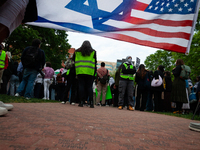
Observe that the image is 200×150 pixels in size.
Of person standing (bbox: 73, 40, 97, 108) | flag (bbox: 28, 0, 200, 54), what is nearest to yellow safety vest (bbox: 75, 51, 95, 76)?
person standing (bbox: 73, 40, 97, 108)

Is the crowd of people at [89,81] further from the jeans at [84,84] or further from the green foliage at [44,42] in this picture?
the green foliage at [44,42]

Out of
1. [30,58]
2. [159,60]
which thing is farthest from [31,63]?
[159,60]

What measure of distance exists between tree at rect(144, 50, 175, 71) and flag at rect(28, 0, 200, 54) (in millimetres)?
40490

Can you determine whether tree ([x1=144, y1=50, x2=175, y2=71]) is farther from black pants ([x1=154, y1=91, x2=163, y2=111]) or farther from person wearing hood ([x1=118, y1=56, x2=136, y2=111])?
person wearing hood ([x1=118, y1=56, x2=136, y2=111])

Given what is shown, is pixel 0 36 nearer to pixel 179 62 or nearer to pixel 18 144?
pixel 18 144

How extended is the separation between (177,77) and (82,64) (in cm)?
419

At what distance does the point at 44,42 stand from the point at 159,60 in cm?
2726

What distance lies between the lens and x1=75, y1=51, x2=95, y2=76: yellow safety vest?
6.37 m

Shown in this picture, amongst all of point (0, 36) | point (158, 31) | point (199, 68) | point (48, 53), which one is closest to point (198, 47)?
point (199, 68)

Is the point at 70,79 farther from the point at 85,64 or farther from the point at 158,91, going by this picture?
the point at 158,91

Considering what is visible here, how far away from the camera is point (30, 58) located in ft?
22.3

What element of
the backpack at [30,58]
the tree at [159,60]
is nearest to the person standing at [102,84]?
the backpack at [30,58]

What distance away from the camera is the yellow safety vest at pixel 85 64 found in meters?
6.37

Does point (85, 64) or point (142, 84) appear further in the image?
point (142, 84)
